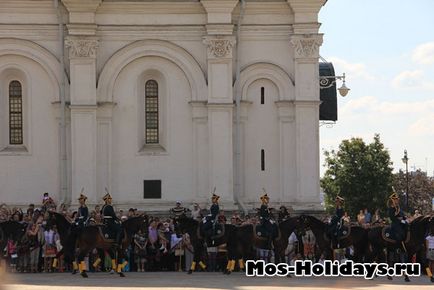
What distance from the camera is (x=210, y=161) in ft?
137

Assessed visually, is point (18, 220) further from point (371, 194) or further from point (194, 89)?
point (371, 194)

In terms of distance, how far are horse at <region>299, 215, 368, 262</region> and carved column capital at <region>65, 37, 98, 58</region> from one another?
12.6 m

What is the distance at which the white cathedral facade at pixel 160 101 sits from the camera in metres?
41.7

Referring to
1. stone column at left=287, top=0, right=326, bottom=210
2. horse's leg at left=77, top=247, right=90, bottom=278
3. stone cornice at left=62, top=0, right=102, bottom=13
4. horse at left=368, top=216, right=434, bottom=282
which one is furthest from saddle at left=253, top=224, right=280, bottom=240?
stone cornice at left=62, top=0, right=102, bottom=13

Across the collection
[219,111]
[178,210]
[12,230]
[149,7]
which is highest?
[149,7]

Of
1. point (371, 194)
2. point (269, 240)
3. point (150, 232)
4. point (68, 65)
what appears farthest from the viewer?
point (371, 194)

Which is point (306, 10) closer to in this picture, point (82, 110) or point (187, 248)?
point (82, 110)

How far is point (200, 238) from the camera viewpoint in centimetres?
3331

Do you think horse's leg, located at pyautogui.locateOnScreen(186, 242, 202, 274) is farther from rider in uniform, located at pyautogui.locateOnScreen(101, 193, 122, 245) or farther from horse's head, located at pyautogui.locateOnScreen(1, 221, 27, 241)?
horse's head, located at pyautogui.locateOnScreen(1, 221, 27, 241)

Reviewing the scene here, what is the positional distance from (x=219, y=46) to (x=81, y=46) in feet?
17.5

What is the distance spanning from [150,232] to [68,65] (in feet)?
30.1

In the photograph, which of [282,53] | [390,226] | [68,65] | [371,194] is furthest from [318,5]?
[371,194]

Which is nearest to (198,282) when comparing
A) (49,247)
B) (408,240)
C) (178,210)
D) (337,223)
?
(337,223)

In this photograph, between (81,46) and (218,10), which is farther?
(218,10)
